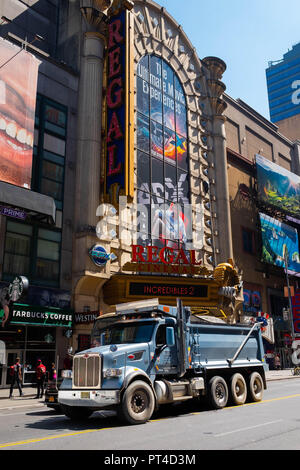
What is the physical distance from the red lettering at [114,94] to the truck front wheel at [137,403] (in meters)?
23.0

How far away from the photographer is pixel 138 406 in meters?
11.5

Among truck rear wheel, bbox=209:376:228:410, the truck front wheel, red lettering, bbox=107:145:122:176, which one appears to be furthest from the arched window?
the truck front wheel

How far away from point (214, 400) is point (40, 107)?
23.2 meters

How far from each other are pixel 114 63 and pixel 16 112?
9.46m

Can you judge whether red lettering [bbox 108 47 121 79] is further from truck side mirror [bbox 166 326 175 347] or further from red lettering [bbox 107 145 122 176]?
truck side mirror [bbox 166 326 175 347]

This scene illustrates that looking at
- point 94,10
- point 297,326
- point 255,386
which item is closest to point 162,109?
point 94,10

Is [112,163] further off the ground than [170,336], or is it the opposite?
[112,163]

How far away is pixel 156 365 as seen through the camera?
12609 millimetres

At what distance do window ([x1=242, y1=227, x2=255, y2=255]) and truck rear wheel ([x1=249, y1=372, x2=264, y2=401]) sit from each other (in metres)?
31.0

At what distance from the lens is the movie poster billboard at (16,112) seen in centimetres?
2492

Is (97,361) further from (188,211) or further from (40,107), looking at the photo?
(188,211)

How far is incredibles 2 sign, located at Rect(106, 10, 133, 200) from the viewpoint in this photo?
28.8m

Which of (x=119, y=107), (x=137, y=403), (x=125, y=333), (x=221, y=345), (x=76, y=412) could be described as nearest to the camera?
(x=137, y=403)

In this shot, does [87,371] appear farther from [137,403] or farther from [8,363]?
[8,363]
